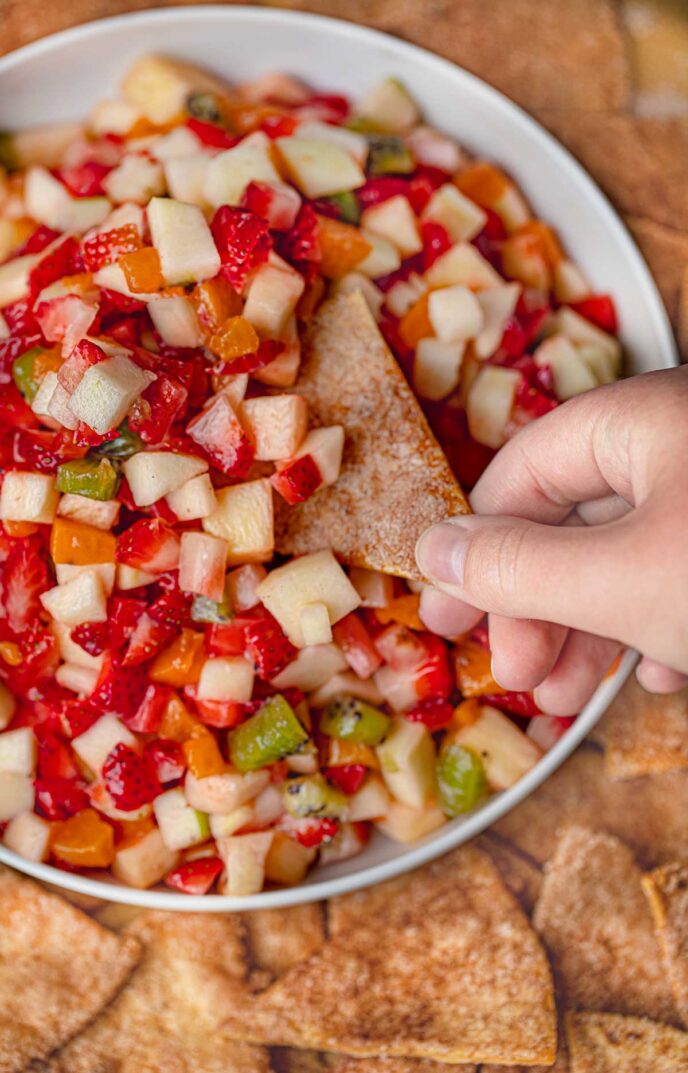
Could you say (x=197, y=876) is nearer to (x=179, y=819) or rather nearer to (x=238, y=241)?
(x=179, y=819)

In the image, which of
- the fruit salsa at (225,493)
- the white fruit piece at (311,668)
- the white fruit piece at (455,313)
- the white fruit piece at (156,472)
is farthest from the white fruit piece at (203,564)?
the white fruit piece at (455,313)

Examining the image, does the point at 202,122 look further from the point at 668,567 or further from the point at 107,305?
the point at 668,567

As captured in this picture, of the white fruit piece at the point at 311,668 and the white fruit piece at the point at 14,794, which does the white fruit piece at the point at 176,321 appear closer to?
the white fruit piece at the point at 311,668

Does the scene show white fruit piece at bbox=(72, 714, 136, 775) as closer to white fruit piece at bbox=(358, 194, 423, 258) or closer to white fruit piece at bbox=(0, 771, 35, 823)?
white fruit piece at bbox=(0, 771, 35, 823)

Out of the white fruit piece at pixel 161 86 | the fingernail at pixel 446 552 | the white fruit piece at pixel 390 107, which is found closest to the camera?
the fingernail at pixel 446 552

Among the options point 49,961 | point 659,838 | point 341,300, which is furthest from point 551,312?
point 49,961
